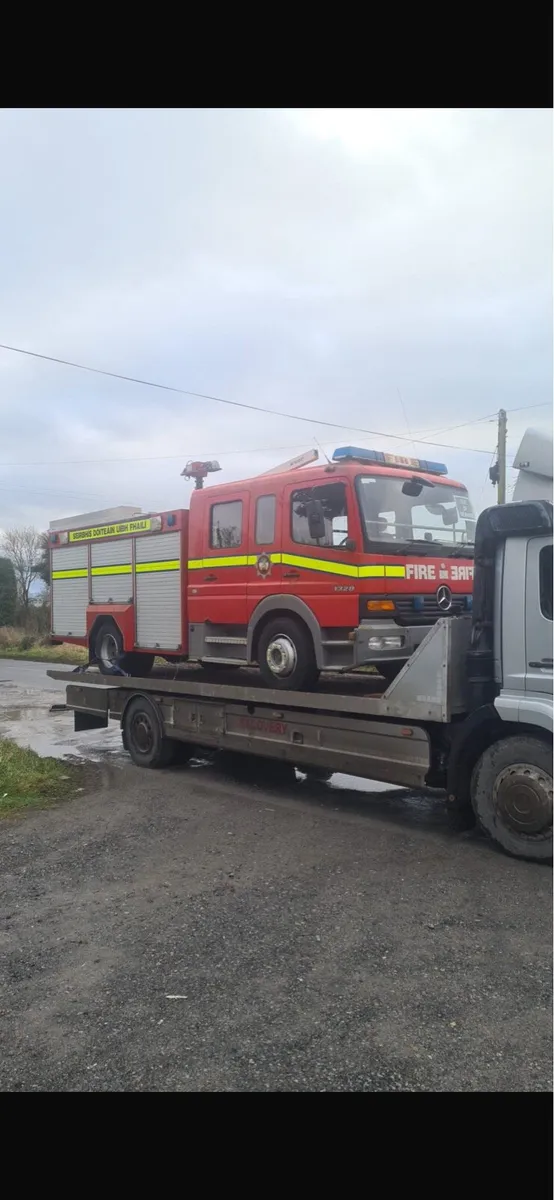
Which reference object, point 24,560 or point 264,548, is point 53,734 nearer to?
point 264,548

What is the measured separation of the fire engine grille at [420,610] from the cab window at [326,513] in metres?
0.76

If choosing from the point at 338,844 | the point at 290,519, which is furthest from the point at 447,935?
the point at 290,519

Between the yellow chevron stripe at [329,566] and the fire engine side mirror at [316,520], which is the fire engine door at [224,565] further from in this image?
the fire engine side mirror at [316,520]

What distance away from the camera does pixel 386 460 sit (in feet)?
23.7

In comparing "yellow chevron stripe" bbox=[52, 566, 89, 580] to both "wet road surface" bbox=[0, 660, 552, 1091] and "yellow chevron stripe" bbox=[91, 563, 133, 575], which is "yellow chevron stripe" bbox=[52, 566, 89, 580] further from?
"wet road surface" bbox=[0, 660, 552, 1091]

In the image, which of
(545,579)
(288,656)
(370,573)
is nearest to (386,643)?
(370,573)

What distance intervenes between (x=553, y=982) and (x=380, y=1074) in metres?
1.25

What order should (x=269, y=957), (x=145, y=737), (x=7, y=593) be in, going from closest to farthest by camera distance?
(x=269, y=957)
(x=145, y=737)
(x=7, y=593)

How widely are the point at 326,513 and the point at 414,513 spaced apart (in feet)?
2.66

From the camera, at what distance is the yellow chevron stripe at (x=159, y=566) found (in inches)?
351

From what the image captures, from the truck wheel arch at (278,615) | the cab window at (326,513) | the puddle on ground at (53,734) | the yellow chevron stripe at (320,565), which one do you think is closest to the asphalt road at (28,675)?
the puddle on ground at (53,734)

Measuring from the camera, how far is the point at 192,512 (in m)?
8.52

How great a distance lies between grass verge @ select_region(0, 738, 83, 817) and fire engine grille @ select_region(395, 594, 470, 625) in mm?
3842

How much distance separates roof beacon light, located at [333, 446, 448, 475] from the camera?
22.9 ft
